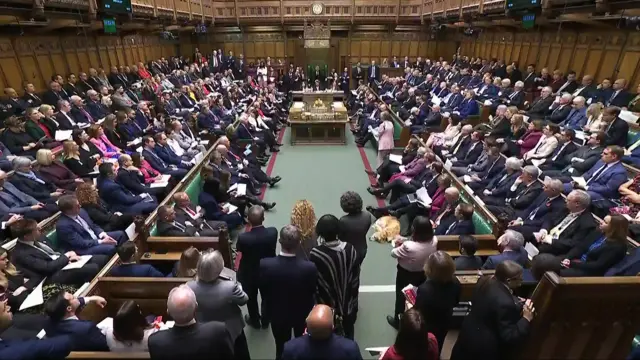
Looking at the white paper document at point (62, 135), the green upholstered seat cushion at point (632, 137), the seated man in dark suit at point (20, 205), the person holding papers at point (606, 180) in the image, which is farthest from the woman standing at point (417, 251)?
the white paper document at point (62, 135)

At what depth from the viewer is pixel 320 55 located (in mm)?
20094

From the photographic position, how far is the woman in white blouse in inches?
93.6

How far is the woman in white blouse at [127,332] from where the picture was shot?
7.80ft

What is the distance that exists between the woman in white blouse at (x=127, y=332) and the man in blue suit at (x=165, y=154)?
500 centimetres

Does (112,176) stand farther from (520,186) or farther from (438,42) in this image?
(438,42)

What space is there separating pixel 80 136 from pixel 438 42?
18.1m

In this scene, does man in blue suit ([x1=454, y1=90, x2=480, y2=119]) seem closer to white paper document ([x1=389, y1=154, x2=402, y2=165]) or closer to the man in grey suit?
white paper document ([x1=389, y1=154, x2=402, y2=165])

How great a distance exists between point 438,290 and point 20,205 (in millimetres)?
5066

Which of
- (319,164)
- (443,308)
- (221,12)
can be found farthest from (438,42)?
(443,308)

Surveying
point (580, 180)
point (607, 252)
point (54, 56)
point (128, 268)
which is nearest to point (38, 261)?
point (128, 268)

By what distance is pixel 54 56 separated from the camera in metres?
10.3

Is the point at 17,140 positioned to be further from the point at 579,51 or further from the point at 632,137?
the point at 579,51

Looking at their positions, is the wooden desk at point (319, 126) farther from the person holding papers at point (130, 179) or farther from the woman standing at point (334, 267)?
the woman standing at point (334, 267)

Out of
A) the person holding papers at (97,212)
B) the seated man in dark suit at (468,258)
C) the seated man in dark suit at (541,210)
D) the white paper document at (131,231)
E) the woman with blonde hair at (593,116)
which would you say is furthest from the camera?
the woman with blonde hair at (593,116)
